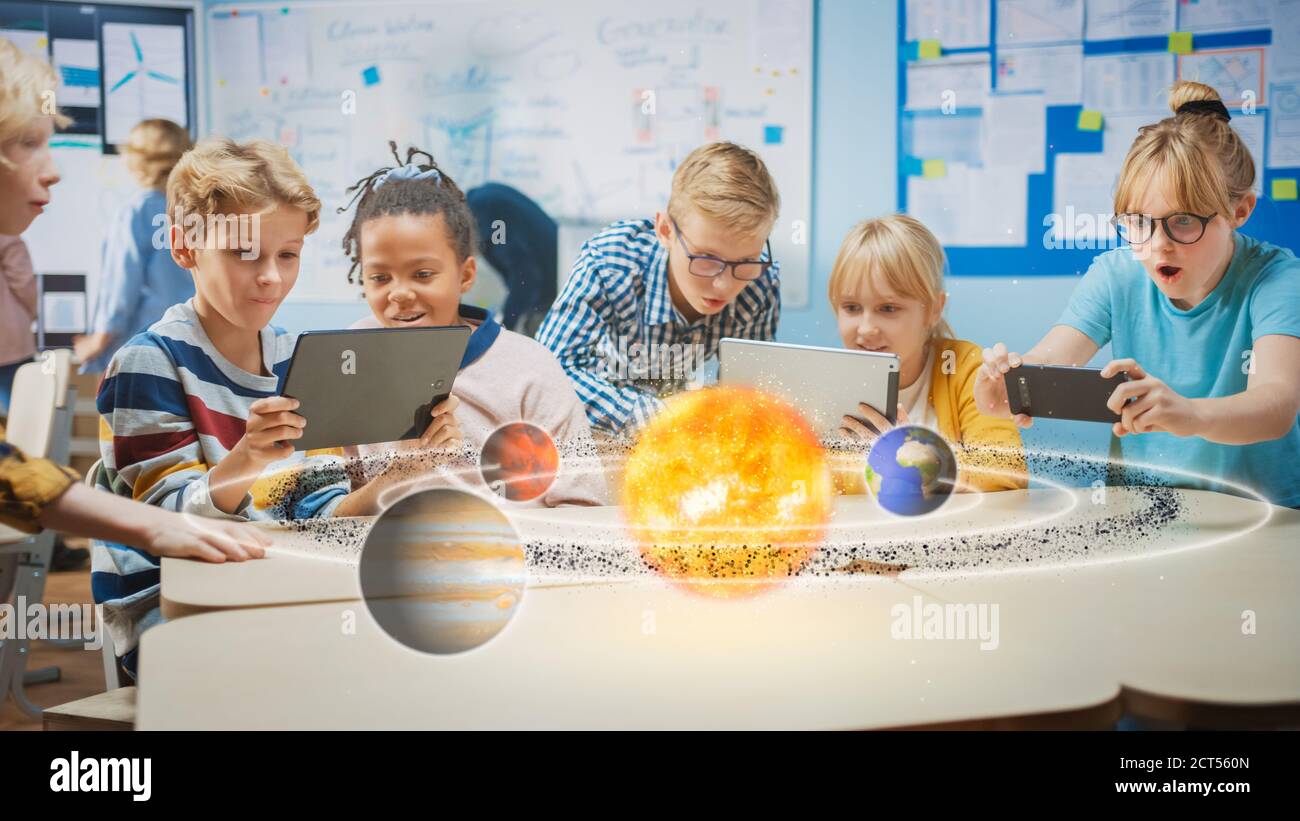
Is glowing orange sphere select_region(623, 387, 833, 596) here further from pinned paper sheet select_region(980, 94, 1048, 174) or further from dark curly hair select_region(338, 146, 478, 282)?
pinned paper sheet select_region(980, 94, 1048, 174)

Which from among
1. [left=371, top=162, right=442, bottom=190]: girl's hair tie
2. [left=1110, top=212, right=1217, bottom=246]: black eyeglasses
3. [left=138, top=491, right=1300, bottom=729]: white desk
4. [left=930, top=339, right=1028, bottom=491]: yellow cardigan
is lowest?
[left=138, top=491, right=1300, bottom=729]: white desk

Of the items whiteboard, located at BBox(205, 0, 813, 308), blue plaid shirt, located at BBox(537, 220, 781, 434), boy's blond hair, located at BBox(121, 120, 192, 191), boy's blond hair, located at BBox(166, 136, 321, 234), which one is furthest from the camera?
boy's blond hair, located at BBox(121, 120, 192, 191)

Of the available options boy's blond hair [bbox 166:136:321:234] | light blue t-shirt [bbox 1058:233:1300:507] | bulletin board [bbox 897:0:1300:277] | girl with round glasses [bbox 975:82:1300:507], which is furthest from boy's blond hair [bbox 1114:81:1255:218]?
boy's blond hair [bbox 166:136:321:234]

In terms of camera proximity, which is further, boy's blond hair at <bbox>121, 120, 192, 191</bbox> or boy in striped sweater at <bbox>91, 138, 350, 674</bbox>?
boy's blond hair at <bbox>121, 120, 192, 191</bbox>

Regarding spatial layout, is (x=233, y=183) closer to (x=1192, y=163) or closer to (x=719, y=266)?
(x=719, y=266)

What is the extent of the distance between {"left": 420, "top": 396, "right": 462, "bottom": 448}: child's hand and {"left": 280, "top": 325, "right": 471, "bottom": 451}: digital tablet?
1 centimetres

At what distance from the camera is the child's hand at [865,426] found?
1.84m

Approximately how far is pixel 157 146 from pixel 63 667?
1.53 meters

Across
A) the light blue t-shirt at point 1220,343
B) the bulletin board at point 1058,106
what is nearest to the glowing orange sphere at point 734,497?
the light blue t-shirt at point 1220,343

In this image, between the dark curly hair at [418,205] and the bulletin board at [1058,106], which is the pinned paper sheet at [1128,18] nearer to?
the bulletin board at [1058,106]

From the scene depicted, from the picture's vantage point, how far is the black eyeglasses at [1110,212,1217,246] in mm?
2148

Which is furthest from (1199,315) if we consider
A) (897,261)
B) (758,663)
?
(758,663)

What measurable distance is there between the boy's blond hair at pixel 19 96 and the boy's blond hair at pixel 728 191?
4.29 ft

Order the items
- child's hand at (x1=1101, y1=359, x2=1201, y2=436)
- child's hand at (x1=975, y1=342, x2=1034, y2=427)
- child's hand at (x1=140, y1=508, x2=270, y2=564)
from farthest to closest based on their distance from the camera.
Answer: child's hand at (x1=975, y1=342, x2=1034, y2=427) < child's hand at (x1=1101, y1=359, x2=1201, y2=436) < child's hand at (x1=140, y1=508, x2=270, y2=564)
